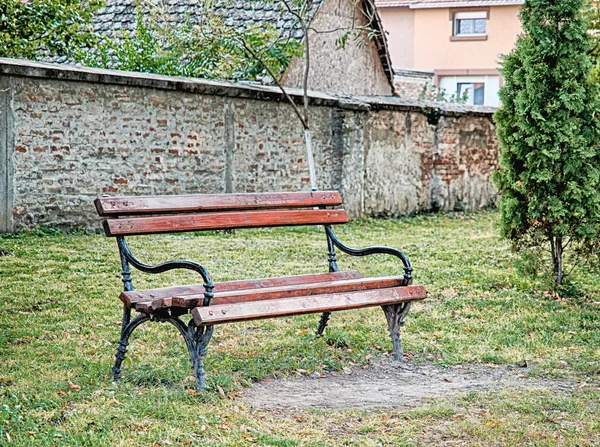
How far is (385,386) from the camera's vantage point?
5.43 m

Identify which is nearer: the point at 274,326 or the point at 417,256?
the point at 274,326

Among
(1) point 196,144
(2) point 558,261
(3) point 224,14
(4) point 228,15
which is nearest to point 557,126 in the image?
(2) point 558,261

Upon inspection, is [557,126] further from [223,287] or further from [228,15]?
[228,15]

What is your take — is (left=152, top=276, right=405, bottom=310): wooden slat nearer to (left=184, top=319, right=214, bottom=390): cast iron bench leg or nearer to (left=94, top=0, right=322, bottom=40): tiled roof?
(left=184, top=319, right=214, bottom=390): cast iron bench leg

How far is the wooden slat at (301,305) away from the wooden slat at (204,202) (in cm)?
89

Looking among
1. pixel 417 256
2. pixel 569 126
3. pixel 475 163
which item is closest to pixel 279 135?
pixel 417 256

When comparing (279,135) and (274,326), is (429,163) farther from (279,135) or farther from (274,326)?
(274,326)

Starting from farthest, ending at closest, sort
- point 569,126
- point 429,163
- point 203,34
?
1. point 429,163
2. point 203,34
3. point 569,126

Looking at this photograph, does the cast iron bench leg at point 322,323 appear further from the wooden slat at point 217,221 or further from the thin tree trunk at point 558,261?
the thin tree trunk at point 558,261

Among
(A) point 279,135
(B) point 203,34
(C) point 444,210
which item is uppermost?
(B) point 203,34

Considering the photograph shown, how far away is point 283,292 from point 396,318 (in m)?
→ 0.96

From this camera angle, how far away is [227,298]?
5133mm

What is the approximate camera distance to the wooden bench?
5023 mm

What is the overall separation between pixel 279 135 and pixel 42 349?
876cm
